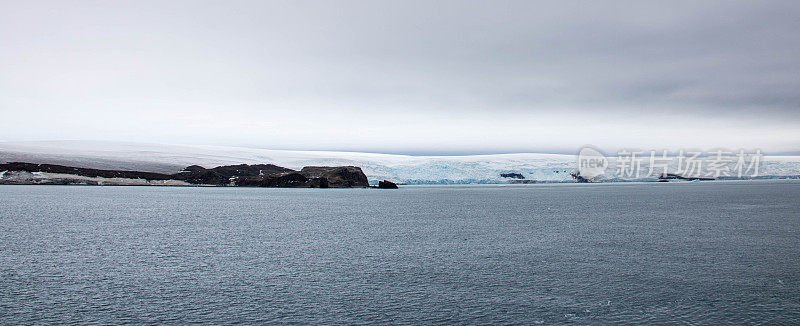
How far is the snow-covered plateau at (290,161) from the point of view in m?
95.1

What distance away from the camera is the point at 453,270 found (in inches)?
569

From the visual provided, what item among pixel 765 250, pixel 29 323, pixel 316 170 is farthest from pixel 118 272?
pixel 316 170

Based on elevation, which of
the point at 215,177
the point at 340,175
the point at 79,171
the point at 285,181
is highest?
the point at 79,171

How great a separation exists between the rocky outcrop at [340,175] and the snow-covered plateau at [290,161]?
882 cm

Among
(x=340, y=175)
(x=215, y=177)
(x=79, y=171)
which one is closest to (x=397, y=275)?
(x=340, y=175)

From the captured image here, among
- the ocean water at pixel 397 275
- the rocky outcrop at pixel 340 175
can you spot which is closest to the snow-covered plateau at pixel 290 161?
the rocky outcrop at pixel 340 175

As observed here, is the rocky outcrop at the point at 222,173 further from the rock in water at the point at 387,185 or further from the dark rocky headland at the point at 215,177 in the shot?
the rock in water at the point at 387,185

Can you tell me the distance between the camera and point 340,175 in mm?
97750

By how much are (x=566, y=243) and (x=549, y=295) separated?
29.9 feet

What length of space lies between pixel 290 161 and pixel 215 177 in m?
17.1

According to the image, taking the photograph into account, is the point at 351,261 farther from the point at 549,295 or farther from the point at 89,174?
the point at 89,174

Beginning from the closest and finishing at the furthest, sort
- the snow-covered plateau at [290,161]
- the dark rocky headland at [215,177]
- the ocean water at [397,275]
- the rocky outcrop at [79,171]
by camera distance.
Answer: the ocean water at [397,275], the rocky outcrop at [79,171], the dark rocky headland at [215,177], the snow-covered plateau at [290,161]

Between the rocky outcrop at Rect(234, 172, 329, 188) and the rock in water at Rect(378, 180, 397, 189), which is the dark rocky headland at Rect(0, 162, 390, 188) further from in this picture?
the rock in water at Rect(378, 180, 397, 189)

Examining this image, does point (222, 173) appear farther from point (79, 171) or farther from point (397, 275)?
→ point (397, 275)
